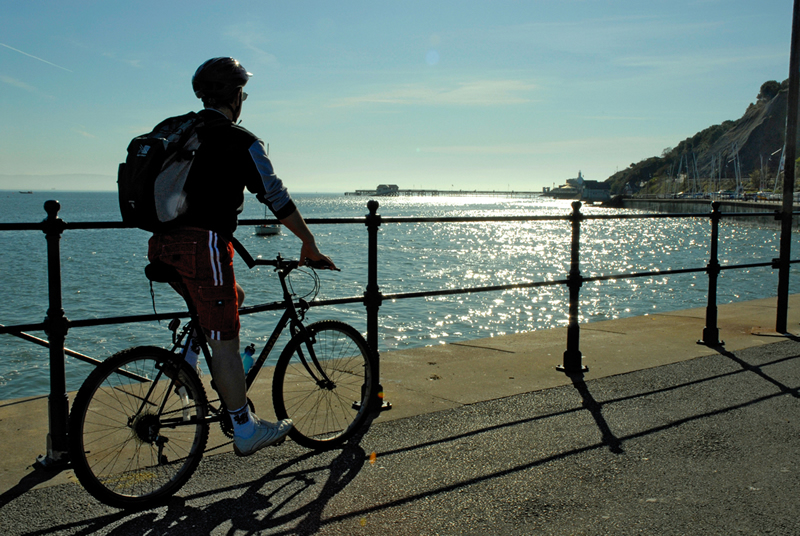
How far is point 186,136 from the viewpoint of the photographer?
2.82 m

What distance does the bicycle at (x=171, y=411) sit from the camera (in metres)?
2.88

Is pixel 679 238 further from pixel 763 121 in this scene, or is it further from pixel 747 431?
pixel 763 121

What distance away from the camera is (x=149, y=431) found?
3.01m

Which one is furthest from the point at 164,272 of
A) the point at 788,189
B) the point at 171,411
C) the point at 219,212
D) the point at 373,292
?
the point at 788,189

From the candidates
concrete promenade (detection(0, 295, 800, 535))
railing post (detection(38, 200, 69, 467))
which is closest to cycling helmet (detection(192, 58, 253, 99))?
railing post (detection(38, 200, 69, 467))

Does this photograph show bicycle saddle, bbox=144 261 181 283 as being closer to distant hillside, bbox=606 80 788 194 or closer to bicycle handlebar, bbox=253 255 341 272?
bicycle handlebar, bbox=253 255 341 272

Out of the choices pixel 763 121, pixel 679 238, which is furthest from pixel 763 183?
pixel 679 238

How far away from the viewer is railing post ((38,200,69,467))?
332cm

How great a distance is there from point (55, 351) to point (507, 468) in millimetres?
2336

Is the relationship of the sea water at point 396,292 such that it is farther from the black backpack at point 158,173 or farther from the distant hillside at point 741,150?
the distant hillside at point 741,150

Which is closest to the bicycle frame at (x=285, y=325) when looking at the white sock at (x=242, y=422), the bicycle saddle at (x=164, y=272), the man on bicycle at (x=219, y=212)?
the white sock at (x=242, y=422)

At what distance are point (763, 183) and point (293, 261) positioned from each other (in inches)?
5545

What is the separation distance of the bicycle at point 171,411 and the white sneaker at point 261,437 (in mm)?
130

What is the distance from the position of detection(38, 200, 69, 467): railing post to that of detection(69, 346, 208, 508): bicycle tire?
18 cm
